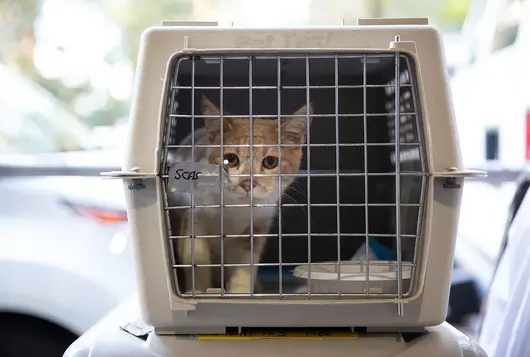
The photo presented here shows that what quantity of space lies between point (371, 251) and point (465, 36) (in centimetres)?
102

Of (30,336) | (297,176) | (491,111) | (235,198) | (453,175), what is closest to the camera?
(453,175)

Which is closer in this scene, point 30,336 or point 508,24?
point 30,336

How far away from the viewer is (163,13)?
5.31 ft

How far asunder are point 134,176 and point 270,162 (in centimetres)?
37

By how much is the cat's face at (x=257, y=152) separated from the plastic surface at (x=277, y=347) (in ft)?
0.79

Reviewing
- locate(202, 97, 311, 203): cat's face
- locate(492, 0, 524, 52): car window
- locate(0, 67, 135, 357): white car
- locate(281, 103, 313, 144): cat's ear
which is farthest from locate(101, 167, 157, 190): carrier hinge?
locate(492, 0, 524, 52): car window

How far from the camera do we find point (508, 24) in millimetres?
1630

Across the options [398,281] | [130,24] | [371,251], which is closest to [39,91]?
[130,24]

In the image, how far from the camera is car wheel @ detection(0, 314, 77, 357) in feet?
4.67

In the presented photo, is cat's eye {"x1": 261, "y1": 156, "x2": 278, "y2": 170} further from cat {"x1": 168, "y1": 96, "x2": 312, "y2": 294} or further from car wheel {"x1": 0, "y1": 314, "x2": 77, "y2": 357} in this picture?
car wheel {"x1": 0, "y1": 314, "x2": 77, "y2": 357}

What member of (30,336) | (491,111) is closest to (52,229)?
(30,336)

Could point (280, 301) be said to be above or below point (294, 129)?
below

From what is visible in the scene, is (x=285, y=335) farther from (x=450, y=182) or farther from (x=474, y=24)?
(x=474, y=24)

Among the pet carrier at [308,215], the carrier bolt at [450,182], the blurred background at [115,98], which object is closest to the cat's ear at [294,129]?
the pet carrier at [308,215]
